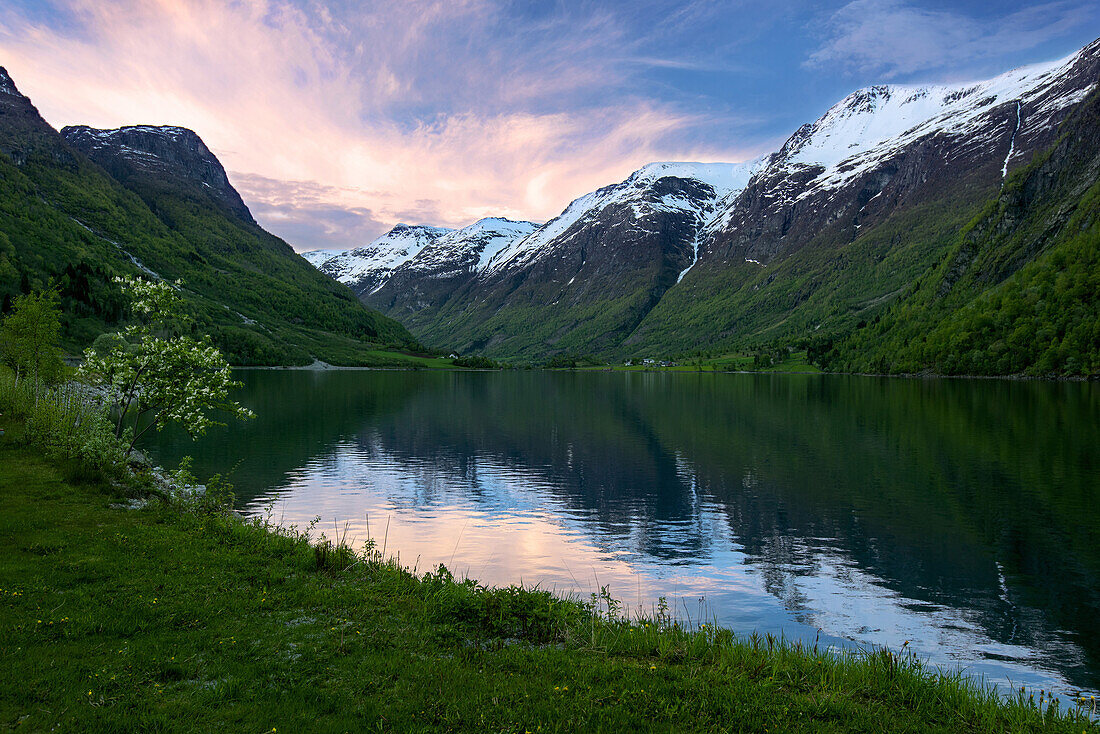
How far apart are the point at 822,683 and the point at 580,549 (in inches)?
749

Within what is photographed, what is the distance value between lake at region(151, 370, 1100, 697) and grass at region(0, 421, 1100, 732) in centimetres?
830

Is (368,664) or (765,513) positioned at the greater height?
(368,664)

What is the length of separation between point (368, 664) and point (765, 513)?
32.1 metres

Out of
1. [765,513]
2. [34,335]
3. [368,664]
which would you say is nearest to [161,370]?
[34,335]

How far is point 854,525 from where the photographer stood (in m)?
34.8

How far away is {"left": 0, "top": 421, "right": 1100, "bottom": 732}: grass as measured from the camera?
32.7ft

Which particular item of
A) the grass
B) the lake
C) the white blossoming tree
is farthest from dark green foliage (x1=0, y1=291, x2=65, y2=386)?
the grass

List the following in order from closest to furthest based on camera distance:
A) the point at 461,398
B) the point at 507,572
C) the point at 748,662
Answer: the point at 748,662
the point at 507,572
the point at 461,398

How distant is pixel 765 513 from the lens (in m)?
38.0

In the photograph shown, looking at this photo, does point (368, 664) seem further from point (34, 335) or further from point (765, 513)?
point (34, 335)

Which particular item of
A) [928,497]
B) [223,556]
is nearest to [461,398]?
A: [928,497]

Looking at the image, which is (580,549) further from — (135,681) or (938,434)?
(938,434)

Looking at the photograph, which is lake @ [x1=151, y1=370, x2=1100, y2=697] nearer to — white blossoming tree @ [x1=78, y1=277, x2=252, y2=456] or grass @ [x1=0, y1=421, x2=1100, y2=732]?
grass @ [x1=0, y1=421, x2=1100, y2=732]

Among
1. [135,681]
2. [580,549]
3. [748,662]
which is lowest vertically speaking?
[580,549]
